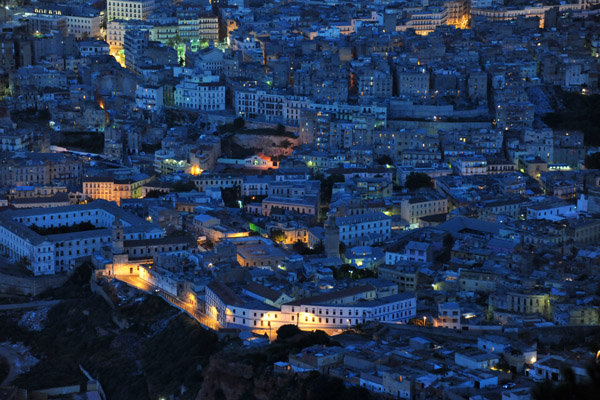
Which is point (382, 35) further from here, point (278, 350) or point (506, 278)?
point (278, 350)

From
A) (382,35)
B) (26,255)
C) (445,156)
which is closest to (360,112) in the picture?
(445,156)

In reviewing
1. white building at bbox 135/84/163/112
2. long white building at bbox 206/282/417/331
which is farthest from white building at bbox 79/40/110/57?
long white building at bbox 206/282/417/331

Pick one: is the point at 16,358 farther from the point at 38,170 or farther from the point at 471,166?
the point at 471,166

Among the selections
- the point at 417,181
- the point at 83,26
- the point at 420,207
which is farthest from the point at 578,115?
the point at 83,26

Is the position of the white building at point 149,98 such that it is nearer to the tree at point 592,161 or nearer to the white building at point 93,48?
the white building at point 93,48

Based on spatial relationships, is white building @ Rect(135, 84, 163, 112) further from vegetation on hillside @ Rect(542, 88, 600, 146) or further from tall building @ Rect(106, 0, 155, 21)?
vegetation on hillside @ Rect(542, 88, 600, 146)
